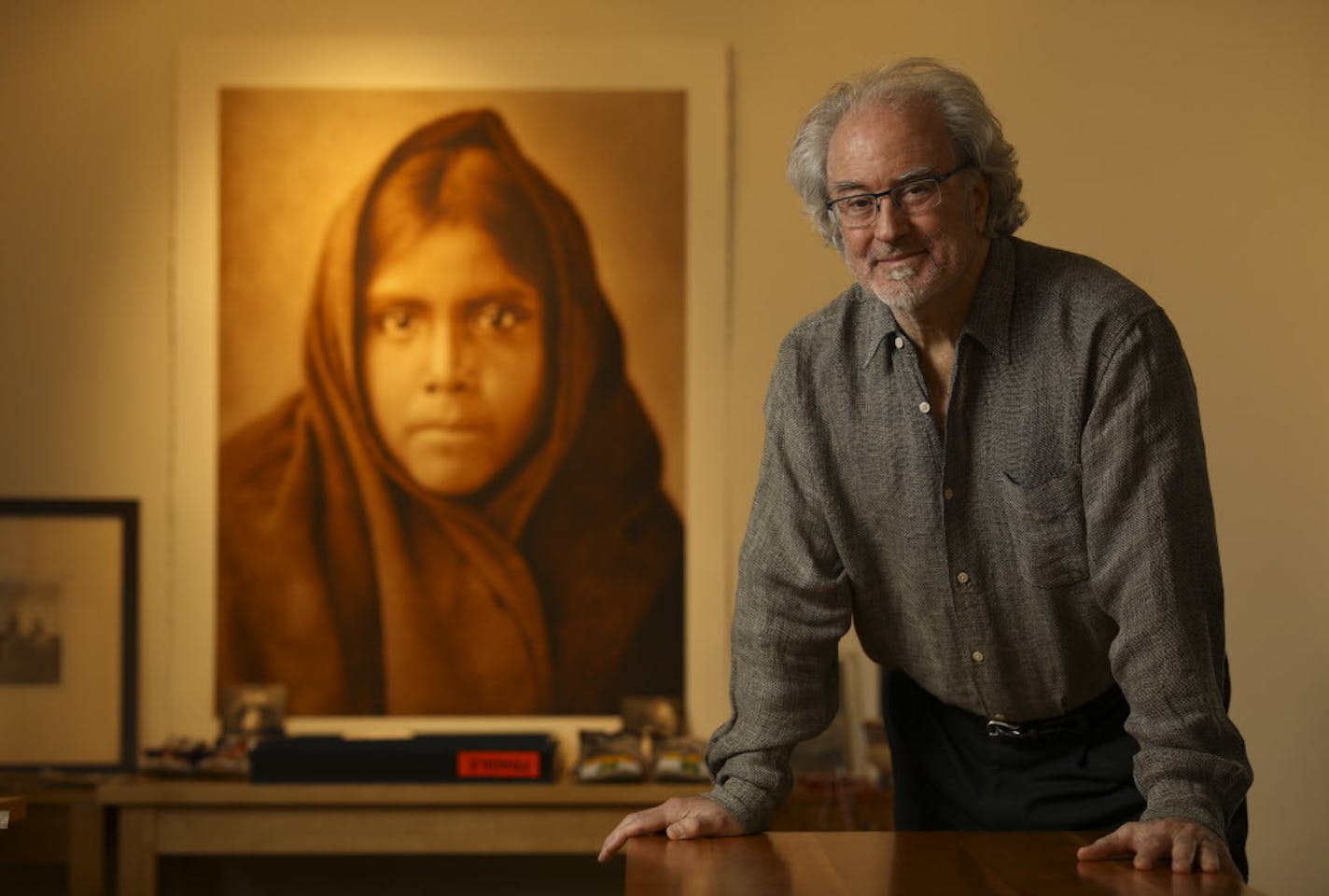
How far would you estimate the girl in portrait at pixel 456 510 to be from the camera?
11.0ft

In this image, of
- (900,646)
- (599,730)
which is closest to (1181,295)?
(599,730)

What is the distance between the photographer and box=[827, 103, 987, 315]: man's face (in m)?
1.61

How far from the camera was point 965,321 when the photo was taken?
1.68 meters

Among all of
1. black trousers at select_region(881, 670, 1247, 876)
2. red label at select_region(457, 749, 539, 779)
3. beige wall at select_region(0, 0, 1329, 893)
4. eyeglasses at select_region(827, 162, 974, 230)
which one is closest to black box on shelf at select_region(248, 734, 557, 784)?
red label at select_region(457, 749, 539, 779)

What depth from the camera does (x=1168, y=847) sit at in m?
1.39

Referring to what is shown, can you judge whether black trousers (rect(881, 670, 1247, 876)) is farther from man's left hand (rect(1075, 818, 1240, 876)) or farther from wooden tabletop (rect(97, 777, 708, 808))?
wooden tabletop (rect(97, 777, 708, 808))

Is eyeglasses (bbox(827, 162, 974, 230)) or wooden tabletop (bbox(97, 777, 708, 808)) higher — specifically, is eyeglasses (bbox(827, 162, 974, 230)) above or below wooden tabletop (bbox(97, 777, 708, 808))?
above

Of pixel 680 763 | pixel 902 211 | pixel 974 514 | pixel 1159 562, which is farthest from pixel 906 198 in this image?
pixel 680 763

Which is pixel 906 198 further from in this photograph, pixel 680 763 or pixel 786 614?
pixel 680 763

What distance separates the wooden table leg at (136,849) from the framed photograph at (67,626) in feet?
1.04

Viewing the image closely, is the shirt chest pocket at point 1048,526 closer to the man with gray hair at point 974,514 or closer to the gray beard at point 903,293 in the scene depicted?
the man with gray hair at point 974,514

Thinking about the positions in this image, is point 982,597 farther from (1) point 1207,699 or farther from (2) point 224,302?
(2) point 224,302

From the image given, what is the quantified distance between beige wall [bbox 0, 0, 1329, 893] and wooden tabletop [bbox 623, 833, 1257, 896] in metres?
1.87

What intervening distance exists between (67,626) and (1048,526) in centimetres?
254
